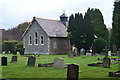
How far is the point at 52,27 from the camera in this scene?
143 ft

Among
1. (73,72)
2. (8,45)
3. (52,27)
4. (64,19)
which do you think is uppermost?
(64,19)

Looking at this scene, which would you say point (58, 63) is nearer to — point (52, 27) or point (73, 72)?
point (73, 72)

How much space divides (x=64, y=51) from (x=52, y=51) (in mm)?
3242

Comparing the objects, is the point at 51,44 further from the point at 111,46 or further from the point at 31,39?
the point at 111,46

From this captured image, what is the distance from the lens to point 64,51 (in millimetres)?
44594

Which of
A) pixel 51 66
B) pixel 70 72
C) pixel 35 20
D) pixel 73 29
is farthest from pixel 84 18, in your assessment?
pixel 70 72

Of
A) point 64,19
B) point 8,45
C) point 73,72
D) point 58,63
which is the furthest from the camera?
point 8,45

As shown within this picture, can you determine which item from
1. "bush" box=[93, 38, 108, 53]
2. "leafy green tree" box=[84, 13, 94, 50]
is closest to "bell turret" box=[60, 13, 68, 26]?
"leafy green tree" box=[84, 13, 94, 50]

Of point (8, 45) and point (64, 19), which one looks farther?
point (8, 45)

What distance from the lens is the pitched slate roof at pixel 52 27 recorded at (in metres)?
42.1

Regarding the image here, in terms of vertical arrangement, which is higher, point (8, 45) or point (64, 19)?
point (64, 19)

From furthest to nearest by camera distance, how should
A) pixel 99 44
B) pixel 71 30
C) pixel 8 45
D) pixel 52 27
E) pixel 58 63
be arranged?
pixel 8 45, pixel 52 27, pixel 71 30, pixel 99 44, pixel 58 63

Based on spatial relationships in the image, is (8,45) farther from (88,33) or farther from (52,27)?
(88,33)

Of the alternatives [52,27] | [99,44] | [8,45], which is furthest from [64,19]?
[8,45]
